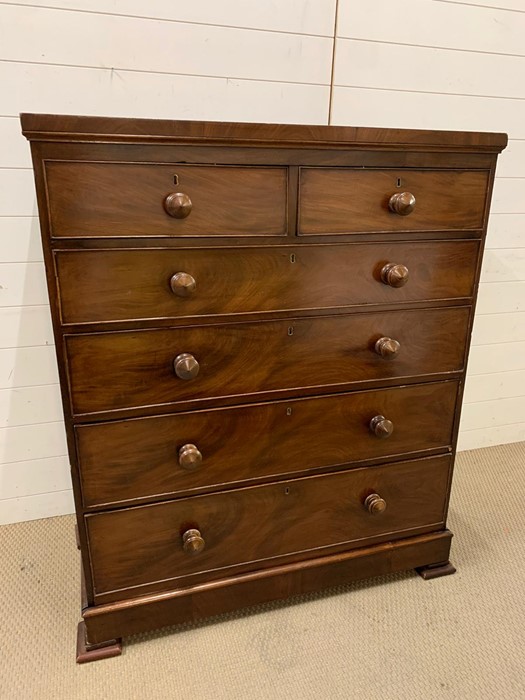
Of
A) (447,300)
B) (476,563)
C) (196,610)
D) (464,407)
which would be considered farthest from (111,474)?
(464,407)

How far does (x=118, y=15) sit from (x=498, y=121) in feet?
4.20

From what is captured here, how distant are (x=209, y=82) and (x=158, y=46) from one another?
0.53 feet

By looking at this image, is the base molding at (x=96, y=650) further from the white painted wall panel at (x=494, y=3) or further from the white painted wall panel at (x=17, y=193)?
the white painted wall panel at (x=494, y=3)

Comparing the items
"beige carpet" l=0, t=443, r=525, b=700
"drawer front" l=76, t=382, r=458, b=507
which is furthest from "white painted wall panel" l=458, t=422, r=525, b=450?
"drawer front" l=76, t=382, r=458, b=507

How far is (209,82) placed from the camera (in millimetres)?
1472

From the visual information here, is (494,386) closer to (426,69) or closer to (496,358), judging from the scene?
(496,358)

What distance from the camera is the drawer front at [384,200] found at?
1.07 meters

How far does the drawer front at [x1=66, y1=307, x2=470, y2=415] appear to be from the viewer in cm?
104

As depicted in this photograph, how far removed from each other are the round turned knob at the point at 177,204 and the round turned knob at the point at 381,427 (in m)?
0.67

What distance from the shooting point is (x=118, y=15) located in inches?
52.9

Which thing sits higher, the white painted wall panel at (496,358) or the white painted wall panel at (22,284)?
the white painted wall panel at (22,284)

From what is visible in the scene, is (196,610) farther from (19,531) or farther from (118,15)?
(118,15)

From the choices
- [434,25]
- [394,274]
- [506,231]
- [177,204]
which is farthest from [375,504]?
[434,25]

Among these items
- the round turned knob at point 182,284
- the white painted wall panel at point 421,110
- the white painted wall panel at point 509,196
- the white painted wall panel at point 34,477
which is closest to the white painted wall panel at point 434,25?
the white painted wall panel at point 421,110
